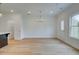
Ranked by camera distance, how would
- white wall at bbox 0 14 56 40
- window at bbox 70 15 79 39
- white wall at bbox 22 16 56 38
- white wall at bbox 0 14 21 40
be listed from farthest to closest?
white wall at bbox 22 16 56 38 → white wall at bbox 0 14 56 40 → window at bbox 70 15 79 39 → white wall at bbox 0 14 21 40

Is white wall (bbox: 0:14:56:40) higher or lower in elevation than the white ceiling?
lower

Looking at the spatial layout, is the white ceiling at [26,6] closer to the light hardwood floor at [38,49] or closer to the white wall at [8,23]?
the white wall at [8,23]

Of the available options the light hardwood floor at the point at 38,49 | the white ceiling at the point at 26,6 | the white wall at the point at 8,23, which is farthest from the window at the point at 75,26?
the white wall at the point at 8,23

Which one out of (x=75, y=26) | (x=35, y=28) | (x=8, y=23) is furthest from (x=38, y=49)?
(x=35, y=28)

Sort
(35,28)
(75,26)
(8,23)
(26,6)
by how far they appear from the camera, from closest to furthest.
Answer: (26,6) → (8,23) → (75,26) → (35,28)

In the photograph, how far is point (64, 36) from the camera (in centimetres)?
689

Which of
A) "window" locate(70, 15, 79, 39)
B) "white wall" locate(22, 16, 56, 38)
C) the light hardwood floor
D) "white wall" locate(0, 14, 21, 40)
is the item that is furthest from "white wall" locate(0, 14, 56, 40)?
"window" locate(70, 15, 79, 39)

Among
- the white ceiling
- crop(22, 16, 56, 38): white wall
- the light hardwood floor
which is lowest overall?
the light hardwood floor

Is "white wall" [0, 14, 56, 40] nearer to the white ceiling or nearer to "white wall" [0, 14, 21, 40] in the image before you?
"white wall" [0, 14, 21, 40]

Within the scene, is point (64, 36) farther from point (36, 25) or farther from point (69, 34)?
point (36, 25)

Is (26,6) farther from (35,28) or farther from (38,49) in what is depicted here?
(35,28)

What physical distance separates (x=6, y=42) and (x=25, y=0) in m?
4.70

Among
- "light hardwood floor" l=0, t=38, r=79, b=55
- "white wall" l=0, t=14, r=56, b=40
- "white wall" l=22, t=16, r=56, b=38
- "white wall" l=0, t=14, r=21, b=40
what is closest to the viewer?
"light hardwood floor" l=0, t=38, r=79, b=55
